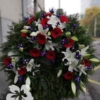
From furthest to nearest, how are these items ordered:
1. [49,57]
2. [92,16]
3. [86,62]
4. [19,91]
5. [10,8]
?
[92,16]
[10,8]
[86,62]
[49,57]
[19,91]

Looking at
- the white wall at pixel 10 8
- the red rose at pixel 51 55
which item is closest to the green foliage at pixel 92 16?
the white wall at pixel 10 8

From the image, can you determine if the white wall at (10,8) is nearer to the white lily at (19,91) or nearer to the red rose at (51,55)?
the red rose at (51,55)

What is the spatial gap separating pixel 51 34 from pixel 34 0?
33.1 feet

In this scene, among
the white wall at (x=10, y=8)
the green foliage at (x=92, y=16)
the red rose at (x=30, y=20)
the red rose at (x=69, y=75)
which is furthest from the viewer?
the green foliage at (x=92, y=16)

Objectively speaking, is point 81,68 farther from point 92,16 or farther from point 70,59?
point 92,16

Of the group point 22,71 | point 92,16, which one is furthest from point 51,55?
point 92,16

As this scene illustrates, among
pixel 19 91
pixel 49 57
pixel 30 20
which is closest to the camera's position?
pixel 19 91

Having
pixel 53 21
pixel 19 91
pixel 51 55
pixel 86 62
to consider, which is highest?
pixel 53 21

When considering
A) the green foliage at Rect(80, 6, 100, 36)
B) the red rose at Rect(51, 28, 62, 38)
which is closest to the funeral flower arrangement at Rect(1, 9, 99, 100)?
the red rose at Rect(51, 28, 62, 38)

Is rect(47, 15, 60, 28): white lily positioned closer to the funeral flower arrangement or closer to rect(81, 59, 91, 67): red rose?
the funeral flower arrangement

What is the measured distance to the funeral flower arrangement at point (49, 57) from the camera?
7.54 feet

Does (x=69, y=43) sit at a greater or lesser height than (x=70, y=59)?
greater

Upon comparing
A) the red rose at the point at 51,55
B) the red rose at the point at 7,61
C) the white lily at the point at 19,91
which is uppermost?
the red rose at the point at 51,55

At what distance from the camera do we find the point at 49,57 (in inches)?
89.4
